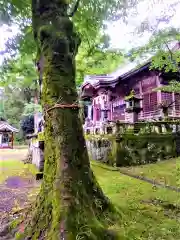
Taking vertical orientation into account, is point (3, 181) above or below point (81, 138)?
below

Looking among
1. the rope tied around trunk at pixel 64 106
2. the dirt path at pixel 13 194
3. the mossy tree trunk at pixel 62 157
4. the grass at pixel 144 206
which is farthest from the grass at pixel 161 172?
the rope tied around trunk at pixel 64 106

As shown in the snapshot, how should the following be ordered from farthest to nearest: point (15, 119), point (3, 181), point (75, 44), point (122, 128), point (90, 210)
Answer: point (15, 119) < point (122, 128) < point (3, 181) < point (75, 44) < point (90, 210)

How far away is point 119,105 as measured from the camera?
2069 cm

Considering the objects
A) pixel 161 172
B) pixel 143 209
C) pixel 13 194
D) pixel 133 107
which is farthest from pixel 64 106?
pixel 133 107

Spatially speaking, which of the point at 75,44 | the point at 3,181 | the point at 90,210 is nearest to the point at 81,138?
the point at 90,210

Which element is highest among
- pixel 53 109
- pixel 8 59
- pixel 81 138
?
pixel 8 59

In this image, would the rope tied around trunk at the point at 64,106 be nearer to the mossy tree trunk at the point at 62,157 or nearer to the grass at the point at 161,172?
the mossy tree trunk at the point at 62,157

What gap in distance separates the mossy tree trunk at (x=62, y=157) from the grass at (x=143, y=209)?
0.45 meters

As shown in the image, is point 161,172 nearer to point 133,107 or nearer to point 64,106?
point 133,107

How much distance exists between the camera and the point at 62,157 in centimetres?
323

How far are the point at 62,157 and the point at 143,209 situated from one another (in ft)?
7.76

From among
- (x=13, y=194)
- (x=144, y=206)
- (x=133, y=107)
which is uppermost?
(x=133, y=107)

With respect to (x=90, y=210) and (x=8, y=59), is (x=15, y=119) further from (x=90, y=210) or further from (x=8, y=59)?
(x=90, y=210)

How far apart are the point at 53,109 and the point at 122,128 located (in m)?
7.94
